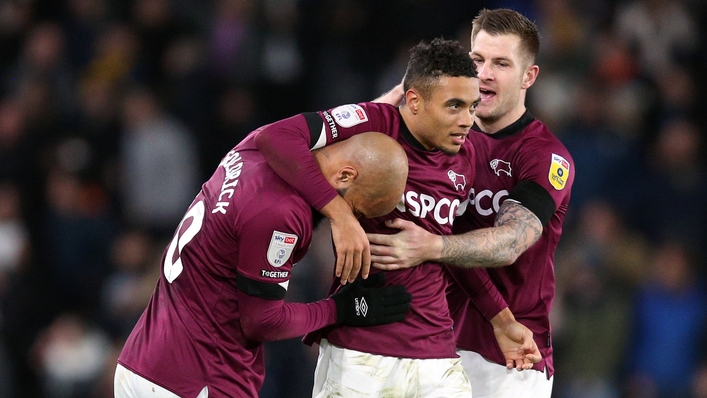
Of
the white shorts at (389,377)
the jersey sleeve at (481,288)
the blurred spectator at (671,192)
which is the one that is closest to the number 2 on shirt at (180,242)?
the white shorts at (389,377)

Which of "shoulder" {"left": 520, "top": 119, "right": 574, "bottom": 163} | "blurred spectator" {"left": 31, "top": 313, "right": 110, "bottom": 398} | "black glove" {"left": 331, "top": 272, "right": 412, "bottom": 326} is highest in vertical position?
"shoulder" {"left": 520, "top": 119, "right": 574, "bottom": 163}

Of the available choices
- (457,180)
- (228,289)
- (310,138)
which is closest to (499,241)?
(457,180)

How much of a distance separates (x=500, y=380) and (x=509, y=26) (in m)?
1.67

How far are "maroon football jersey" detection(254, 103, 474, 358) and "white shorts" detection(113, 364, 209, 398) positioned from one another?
0.72m

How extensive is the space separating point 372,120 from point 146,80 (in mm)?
6030

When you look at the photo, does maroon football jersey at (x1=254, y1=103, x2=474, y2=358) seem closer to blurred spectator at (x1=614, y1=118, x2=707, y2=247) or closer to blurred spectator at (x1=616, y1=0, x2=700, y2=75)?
blurred spectator at (x1=614, y1=118, x2=707, y2=247)

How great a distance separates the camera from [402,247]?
4.23 meters

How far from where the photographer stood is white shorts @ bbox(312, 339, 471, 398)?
429 centimetres

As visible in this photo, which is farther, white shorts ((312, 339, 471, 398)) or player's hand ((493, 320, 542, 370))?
player's hand ((493, 320, 542, 370))

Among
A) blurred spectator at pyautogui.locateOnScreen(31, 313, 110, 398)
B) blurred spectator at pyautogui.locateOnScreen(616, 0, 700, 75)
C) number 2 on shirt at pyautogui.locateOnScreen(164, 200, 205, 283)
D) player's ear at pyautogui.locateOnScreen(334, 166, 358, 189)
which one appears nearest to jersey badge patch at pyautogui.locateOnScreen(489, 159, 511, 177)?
player's ear at pyautogui.locateOnScreen(334, 166, 358, 189)

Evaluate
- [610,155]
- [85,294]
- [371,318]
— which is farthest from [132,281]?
[371,318]

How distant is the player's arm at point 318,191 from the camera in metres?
4.09

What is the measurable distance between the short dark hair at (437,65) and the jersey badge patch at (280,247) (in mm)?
868

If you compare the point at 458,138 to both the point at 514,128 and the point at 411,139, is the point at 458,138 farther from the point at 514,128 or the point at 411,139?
the point at 514,128
